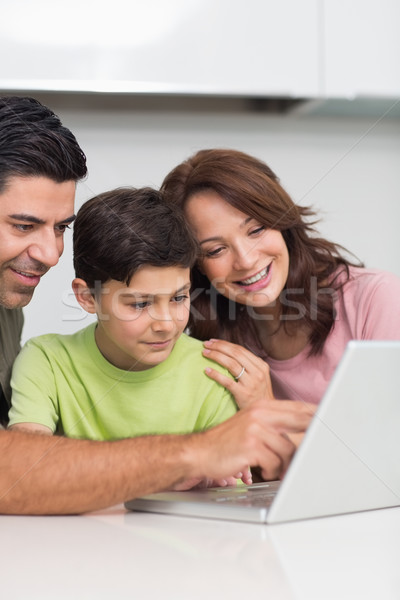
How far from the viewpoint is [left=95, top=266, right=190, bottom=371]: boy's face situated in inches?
50.7

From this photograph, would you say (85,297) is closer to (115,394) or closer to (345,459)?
(115,394)

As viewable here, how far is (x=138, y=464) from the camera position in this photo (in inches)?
34.1

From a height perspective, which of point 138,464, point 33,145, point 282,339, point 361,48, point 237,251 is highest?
point 361,48

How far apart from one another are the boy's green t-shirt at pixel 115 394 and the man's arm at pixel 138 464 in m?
0.44

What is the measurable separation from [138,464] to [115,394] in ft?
1.66

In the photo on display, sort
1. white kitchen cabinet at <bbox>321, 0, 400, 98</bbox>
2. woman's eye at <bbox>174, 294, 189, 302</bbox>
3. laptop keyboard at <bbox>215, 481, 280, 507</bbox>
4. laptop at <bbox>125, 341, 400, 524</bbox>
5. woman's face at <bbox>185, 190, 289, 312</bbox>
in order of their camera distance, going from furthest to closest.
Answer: white kitchen cabinet at <bbox>321, 0, 400, 98</bbox> < woman's face at <bbox>185, 190, 289, 312</bbox> < woman's eye at <bbox>174, 294, 189, 302</bbox> < laptop keyboard at <bbox>215, 481, 280, 507</bbox> < laptop at <bbox>125, 341, 400, 524</bbox>

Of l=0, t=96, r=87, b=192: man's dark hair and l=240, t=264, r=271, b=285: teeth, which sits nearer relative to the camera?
l=0, t=96, r=87, b=192: man's dark hair

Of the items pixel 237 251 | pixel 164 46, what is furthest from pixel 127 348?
pixel 164 46

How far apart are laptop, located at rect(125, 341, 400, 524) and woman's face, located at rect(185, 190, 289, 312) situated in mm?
660

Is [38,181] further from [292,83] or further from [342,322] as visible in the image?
[292,83]

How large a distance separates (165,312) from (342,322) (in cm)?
49

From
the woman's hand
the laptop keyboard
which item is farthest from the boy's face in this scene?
the laptop keyboard

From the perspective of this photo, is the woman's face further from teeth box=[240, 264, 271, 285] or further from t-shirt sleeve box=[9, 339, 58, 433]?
t-shirt sleeve box=[9, 339, 58, 433]

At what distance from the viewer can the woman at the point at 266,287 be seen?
58.0 inches
